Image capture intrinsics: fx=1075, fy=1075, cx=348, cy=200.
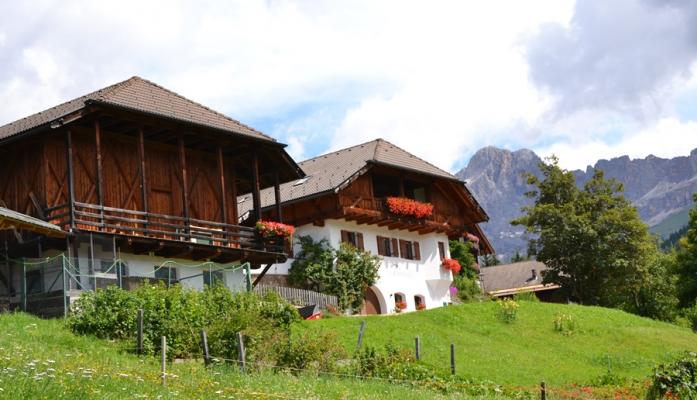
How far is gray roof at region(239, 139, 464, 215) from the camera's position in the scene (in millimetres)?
47412

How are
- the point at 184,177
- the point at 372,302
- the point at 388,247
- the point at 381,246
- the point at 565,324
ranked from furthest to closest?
the point at 388,247 < the point at 381,246 < the point at 372,302 < the point at 565,324 < the point at 184,177

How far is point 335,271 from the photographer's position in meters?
46.0

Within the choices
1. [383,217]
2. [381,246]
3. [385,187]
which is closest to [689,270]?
[385,187]

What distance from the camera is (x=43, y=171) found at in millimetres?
32844

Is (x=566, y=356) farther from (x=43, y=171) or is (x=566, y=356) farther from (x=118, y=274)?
(x=43, y=171)

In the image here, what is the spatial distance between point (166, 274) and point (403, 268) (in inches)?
780

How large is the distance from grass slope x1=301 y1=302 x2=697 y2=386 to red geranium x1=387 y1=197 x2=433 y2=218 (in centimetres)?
852

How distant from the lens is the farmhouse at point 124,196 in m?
30.9

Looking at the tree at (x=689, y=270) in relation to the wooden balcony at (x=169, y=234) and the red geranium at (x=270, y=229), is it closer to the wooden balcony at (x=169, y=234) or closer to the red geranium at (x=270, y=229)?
the wooden balcony at (x=169, y=234)

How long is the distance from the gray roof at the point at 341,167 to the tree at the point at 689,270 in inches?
516

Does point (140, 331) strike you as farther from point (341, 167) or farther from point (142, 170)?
point (341, 167)

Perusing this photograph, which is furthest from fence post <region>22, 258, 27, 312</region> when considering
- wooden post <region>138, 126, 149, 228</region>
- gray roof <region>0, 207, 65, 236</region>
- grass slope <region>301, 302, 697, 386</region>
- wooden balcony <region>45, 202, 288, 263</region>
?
grass slope <region>301, 302, 697, 386</region>

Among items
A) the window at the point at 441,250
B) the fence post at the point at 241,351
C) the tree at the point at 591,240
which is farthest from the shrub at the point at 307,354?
the tree at the point at 591,240

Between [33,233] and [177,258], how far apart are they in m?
4.96
